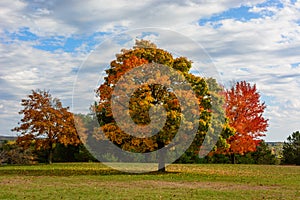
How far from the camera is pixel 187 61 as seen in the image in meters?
28.4

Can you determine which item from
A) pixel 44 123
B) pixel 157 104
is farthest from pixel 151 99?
pixel 44 123

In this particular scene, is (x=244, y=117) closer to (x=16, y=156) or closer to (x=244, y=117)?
(x=244, y=117)

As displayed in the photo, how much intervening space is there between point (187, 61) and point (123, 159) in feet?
67.2

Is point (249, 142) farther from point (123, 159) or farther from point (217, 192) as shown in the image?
point (217, 192)

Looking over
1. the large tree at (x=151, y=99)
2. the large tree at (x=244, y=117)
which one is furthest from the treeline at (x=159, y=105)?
the large tree at (x=244, y=117)

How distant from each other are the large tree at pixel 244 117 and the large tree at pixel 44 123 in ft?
49.1

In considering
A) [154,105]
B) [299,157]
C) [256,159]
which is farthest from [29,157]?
[299,157]

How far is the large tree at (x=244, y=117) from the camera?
38531 millimetres

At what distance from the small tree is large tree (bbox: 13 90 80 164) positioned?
855 inches

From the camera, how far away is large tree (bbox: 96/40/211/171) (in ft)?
83.5

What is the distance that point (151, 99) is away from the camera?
2577 cm

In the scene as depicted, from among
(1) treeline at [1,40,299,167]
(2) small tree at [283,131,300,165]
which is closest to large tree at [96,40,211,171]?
(1) treeline at [1,40,299,167]

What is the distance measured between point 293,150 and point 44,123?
2524cm

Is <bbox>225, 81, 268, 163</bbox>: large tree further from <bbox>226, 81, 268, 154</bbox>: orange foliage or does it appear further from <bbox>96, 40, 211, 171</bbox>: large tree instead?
<bbox>96, 40, 211, 171</bbox>: large tree
